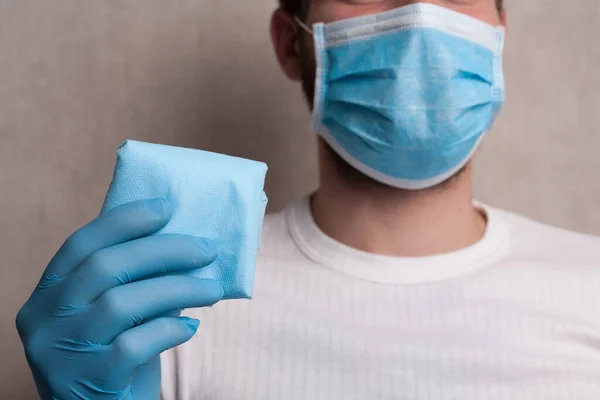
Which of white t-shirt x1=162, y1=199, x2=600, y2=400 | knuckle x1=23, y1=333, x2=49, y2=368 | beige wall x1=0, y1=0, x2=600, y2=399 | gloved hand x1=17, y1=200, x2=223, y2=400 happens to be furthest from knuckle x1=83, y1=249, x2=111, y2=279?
beige wall x1=0, y1=0, x2=600, y2=399

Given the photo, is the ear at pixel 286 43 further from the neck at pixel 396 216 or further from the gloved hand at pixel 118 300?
the gloved hand at pixel 118 300

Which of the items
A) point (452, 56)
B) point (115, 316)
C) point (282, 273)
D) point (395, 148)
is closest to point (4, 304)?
point (282, 273)

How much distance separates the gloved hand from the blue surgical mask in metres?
0.38

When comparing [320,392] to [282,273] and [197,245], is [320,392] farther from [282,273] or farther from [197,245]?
[197,245]

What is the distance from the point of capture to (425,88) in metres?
0.84

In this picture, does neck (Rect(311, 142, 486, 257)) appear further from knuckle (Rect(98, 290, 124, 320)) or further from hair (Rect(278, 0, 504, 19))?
knuckle (Rect(98, 290, 124, 320))

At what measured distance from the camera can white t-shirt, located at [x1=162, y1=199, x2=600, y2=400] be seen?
84 cm

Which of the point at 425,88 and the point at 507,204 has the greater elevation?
the point at 425,88

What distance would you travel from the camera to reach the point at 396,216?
3.15ft

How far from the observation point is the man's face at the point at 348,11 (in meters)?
0.90

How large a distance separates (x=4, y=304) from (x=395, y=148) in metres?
0.92

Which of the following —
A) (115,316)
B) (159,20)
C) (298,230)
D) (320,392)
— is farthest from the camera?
(159,20)

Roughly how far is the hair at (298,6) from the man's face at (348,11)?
0.02m

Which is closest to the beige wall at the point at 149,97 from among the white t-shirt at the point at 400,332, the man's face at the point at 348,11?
the man's face at the point at 348,11
